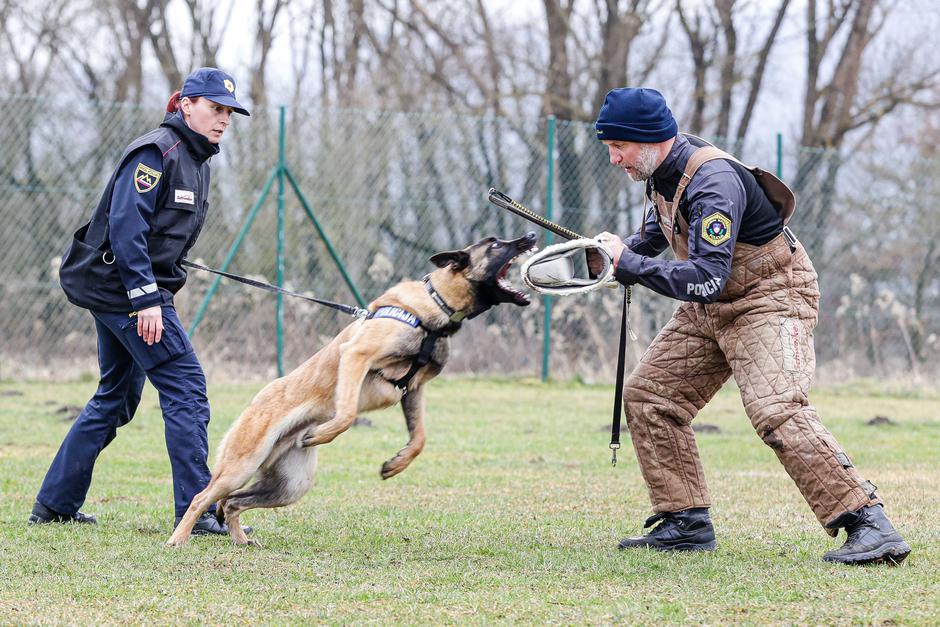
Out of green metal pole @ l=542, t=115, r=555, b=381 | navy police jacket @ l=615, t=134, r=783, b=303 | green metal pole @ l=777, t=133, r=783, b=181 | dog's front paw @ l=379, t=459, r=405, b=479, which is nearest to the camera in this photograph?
navy police jacket @ l=615, t=134, r=783, b=303

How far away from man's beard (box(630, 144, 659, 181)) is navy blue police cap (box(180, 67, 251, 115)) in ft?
5.64

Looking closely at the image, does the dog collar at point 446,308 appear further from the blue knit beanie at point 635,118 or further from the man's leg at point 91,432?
the man's leg at point 91,432

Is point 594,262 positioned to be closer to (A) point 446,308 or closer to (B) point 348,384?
(A) point 446,308

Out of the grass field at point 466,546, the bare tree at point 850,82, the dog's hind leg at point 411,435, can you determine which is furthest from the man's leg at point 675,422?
the bare tree at point 850,82

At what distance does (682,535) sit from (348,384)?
1478 mm

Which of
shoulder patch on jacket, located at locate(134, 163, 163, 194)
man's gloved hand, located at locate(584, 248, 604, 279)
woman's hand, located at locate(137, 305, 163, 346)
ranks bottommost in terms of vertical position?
woman's hand, located at locate(137, 305, 163, 346)

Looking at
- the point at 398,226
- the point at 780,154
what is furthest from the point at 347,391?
the point at 780,154

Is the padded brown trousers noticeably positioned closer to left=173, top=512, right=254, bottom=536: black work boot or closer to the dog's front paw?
the dog's front paw

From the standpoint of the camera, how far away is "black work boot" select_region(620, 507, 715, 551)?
4434mm

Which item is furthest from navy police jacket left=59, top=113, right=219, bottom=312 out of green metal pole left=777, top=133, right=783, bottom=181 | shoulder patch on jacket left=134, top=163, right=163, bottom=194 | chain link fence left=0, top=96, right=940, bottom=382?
green metal pole left=777, top=133, right=783, bottom=181

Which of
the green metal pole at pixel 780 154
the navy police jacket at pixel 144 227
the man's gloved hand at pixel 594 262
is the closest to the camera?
the man's gloved hand at pixel 594 262

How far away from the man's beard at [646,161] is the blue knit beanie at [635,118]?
35mm

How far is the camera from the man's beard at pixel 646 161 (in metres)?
4.13

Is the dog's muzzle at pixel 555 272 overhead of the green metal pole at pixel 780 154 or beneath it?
beneath
